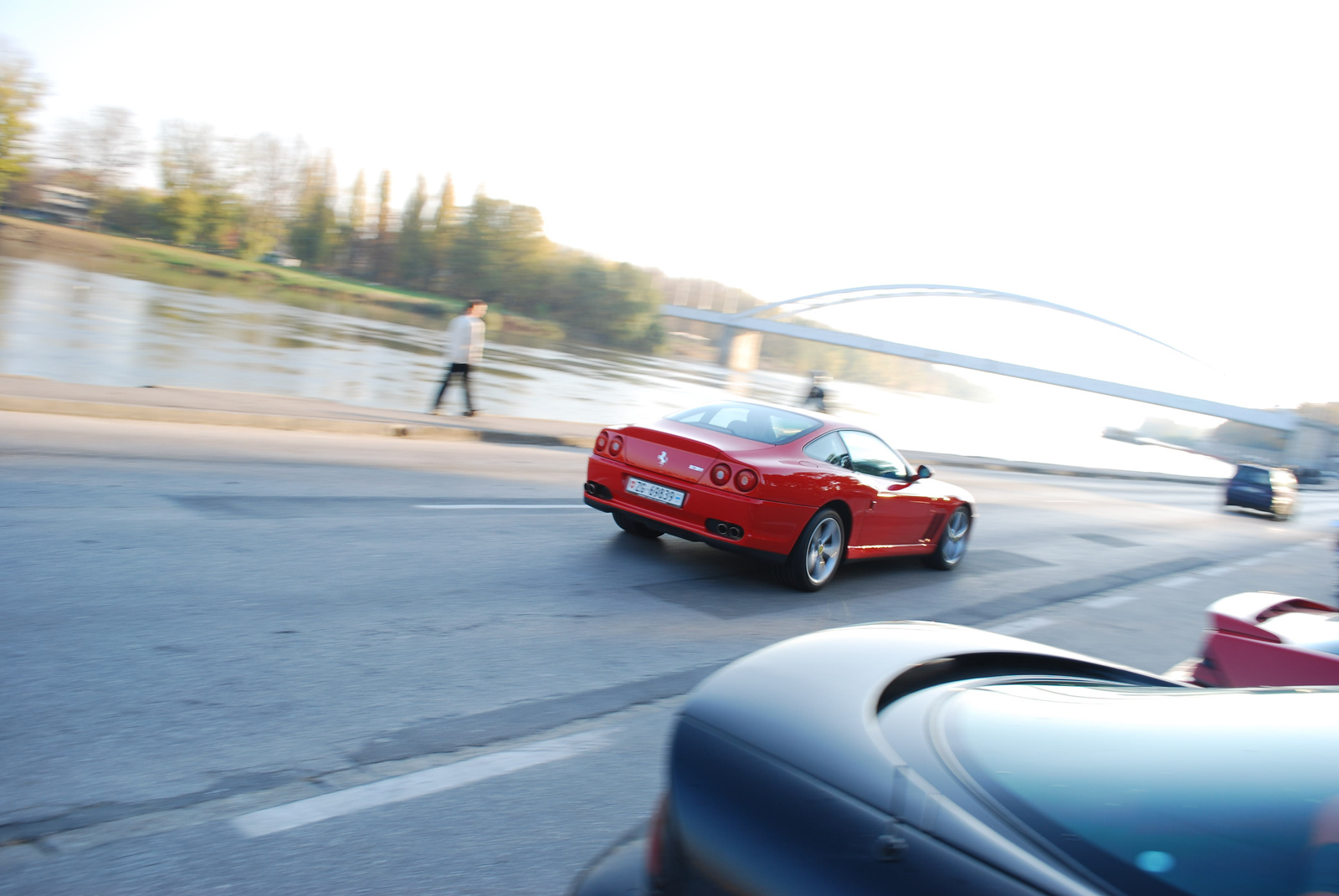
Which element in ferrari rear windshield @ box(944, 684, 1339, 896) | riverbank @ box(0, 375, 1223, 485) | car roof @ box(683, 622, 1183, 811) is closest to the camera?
ferrari rear windshield @ box(944, 684, 1339, 896)

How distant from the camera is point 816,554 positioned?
712cm

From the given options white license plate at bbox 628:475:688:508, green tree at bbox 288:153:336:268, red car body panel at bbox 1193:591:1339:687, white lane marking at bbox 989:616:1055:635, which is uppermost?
green tree at bbox 288:153:336:268

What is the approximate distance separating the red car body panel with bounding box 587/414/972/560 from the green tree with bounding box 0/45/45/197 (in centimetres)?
7803

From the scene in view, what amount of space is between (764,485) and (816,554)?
0.94 m

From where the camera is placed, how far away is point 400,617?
4.93 m

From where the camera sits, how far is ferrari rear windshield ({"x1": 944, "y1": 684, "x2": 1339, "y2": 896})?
1311 mm

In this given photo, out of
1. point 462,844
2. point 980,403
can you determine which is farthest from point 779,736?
point 980,403

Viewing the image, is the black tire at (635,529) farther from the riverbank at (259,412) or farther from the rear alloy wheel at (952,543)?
the riverbank at (259,412)

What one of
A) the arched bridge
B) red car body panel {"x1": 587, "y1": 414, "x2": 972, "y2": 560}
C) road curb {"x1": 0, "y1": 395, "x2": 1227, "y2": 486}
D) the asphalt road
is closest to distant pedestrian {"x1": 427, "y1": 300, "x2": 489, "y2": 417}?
road curb {"x1": 0, "y1": 395, "x2": 1227, "y2": 486}

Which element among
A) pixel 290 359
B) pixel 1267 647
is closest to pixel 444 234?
pixel 290 359

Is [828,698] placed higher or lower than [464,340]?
lower

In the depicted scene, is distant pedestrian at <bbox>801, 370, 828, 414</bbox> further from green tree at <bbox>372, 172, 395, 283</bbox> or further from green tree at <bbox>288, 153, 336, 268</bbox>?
green tree at <bbox>372, 172, 395, 283</bbox>

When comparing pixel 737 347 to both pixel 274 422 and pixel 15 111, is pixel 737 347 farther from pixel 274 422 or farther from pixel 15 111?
pixel 274 422

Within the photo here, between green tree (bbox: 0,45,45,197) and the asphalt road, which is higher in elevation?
green tree (bbox: 0,45,45,197)
